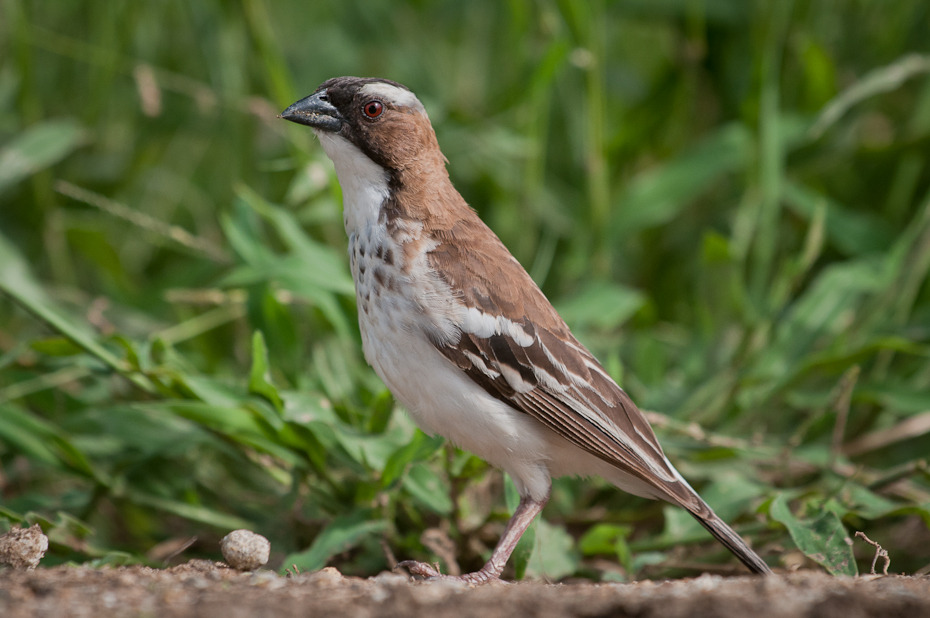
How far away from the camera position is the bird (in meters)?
3.17

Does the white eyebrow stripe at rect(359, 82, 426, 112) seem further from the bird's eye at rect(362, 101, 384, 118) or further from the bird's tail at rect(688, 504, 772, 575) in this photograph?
the bird's tail at rect(688, 504, 772, 575)

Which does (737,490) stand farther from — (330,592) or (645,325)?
(330,592)

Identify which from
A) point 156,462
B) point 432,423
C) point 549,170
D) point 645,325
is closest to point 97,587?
point 432,423

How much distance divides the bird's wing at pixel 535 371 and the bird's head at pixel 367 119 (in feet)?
1.24

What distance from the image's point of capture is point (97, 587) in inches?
91.1

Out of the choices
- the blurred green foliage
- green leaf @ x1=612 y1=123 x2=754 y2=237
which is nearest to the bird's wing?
the blurred green foliage

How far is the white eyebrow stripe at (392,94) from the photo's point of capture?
3.50 metres

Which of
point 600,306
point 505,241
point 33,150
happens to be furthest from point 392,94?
point 33,150

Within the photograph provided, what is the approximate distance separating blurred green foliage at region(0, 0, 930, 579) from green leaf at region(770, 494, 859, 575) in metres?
0.01

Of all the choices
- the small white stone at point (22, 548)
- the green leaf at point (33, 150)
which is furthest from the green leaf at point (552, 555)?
the green leaf at point (33, 150)

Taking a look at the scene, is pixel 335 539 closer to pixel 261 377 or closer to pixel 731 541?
pixel 261 377

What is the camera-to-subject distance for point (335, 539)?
3.42 meters

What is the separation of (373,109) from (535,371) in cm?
107

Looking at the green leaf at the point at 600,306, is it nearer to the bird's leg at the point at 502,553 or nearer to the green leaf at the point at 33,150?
the bird's leg at the point at 502,553
